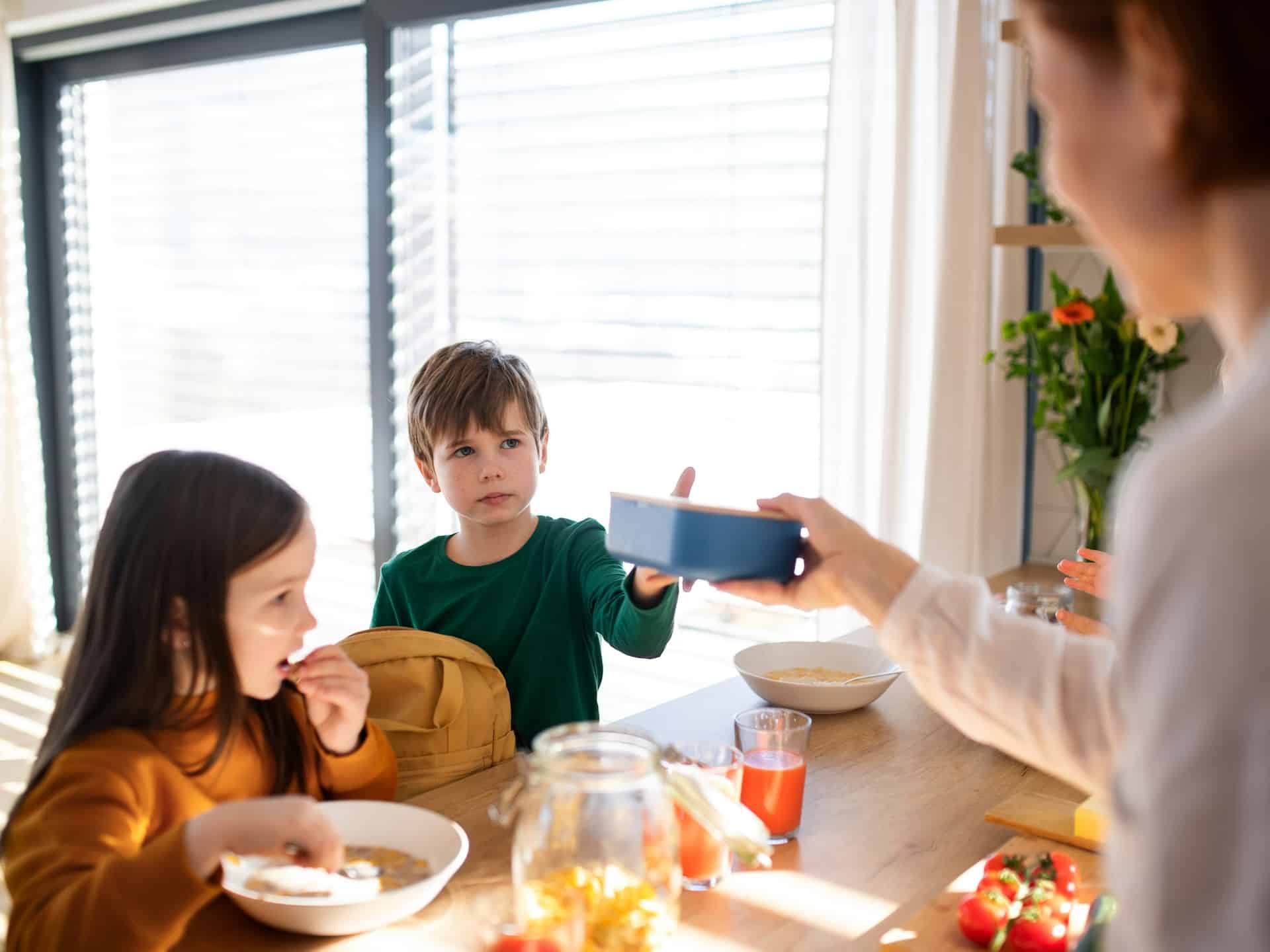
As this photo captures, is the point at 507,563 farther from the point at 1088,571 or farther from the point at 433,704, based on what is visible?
the point at 1088,571

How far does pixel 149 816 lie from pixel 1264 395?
3.24 ft

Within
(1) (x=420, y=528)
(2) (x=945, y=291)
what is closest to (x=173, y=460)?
(2) (x=945, y=291)

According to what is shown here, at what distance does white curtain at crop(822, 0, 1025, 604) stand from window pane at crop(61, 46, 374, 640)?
1921mm

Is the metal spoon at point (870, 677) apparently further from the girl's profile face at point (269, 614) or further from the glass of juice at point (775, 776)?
the girl's profile face at point (269, 614)

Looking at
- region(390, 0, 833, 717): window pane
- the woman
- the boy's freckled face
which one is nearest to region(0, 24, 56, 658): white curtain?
region(390, 0, 833, 717): window pane

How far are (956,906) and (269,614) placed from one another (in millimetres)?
698

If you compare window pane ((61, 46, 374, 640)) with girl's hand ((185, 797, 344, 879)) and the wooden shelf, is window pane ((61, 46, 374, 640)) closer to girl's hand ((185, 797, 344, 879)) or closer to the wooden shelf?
the wooden shelf

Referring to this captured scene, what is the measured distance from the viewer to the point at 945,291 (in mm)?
2434

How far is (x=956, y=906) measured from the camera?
1.08 meters

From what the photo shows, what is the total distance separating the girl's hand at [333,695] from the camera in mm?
1268

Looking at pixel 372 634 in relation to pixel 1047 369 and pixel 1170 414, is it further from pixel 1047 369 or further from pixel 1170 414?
pixel 1170 414

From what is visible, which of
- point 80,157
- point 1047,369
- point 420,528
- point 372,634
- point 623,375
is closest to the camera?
point 372,634

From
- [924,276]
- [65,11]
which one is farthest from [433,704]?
[65,11]

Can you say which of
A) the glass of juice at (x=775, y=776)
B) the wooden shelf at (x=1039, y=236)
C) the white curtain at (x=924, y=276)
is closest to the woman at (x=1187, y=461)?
the glass of juice at (x=775, y=776)
